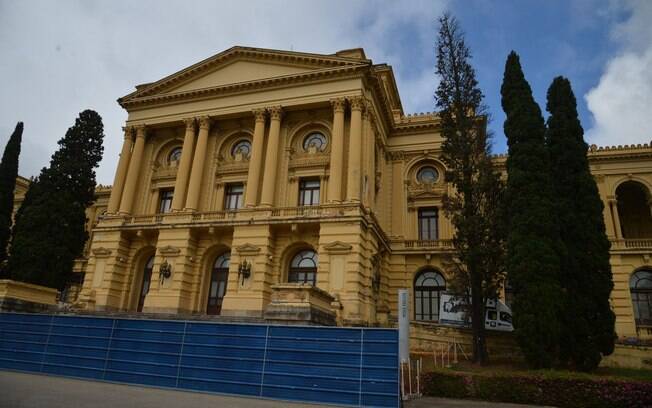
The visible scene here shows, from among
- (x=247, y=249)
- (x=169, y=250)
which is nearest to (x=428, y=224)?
(x=247, y=249)

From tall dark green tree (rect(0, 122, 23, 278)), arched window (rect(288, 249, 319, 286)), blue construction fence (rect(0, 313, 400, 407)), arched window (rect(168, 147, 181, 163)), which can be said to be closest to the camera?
blue construction fence (rect(0, 313, 400, 407))

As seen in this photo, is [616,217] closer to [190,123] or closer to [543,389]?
[543,389]

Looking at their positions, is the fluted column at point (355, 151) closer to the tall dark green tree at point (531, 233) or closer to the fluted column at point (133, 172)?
the tall dark green tree at point (531, 233)

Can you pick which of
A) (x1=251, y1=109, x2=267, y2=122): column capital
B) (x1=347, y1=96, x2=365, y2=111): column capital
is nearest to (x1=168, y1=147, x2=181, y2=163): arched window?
(x1=251, y1=109, x2=267, y2=122): column capital

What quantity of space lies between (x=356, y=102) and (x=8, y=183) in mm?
29291

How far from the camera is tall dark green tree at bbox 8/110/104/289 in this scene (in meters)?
28.4

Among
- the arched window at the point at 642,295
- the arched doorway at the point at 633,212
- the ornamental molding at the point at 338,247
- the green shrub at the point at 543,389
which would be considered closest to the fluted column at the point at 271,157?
the ornamental molding at the point at 338,247

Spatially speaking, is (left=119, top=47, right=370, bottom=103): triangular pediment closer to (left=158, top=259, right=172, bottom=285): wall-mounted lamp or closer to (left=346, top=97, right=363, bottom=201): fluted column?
(left=346, top=97, right=363, bottom=201): fluted column

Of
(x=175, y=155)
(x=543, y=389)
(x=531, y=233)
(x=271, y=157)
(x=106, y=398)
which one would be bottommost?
(x=106, y=398)

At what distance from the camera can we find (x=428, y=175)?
32438 mm

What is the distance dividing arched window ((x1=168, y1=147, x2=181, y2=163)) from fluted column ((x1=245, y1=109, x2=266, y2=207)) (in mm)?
6794

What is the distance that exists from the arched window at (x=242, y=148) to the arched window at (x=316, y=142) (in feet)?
13.9

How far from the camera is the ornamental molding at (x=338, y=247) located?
2300 centimetres

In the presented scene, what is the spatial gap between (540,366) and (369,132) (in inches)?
664
